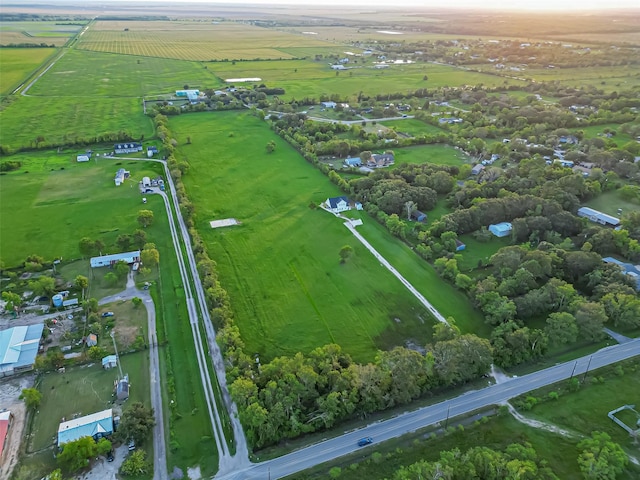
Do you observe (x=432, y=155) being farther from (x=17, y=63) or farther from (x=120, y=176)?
(x=17, y=63)

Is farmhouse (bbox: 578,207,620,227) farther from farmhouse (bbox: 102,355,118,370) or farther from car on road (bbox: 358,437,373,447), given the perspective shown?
farmhouse (bbox: 102,355,118,370)

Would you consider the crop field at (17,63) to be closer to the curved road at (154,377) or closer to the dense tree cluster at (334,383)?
the curved road at (154,377)

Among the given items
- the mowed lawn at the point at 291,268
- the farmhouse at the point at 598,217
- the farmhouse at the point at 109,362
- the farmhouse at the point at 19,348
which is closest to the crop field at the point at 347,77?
the mowed lawn at the point at 291,268

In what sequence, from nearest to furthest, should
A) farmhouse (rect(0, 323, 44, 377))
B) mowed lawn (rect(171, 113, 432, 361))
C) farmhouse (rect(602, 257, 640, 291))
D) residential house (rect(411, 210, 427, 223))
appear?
farmhouse (rect(0, 323, 44, 377)), mowed lawn (rect(171, 113, 432, 361)), farmhouse (rect(602, 257, 640, 291)), residential house (rect(411, 210, 427, 223))

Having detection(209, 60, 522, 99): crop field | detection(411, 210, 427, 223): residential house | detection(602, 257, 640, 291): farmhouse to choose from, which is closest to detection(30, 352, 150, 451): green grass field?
detection(411, 210, 427, 223): residential house

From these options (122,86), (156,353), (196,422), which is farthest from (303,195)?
→ (122,86)
